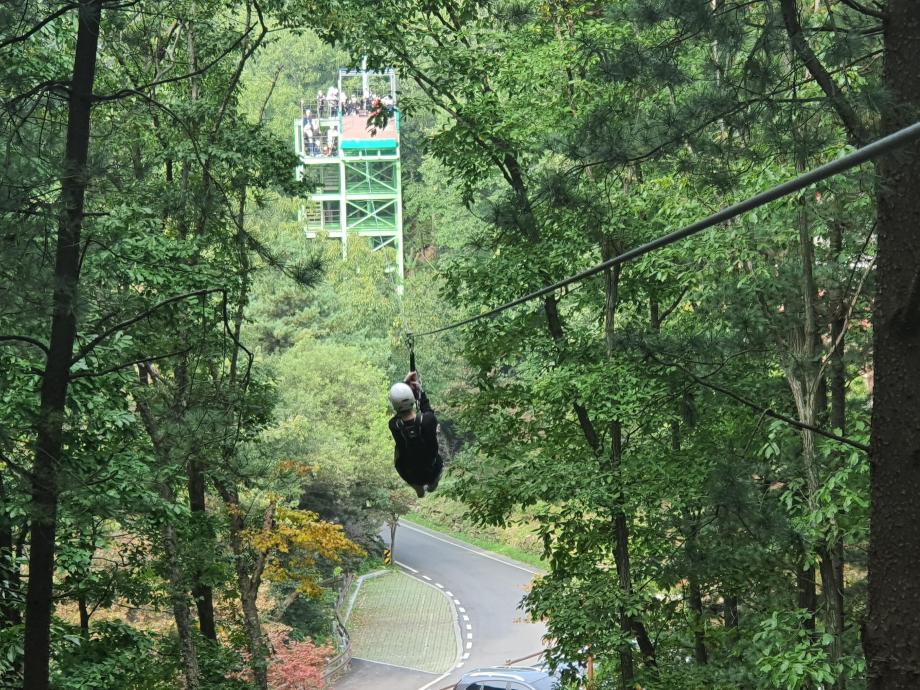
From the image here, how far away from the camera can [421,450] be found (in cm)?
743

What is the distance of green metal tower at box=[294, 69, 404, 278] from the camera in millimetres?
54303

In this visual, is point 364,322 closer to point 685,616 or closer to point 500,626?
point 500,626

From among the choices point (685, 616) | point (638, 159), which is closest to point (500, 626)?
point (685, 616)

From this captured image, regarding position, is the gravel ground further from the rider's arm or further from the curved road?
the rider's arm

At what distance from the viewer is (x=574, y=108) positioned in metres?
11.2

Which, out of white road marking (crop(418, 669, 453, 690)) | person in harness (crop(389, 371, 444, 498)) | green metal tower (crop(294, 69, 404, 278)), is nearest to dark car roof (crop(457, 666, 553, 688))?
white road marking (crop(418, 669, 453, 690))

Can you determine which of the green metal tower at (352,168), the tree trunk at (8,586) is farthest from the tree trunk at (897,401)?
the green metal tower at (352,168)

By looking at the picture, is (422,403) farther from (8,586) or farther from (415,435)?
(8,586)

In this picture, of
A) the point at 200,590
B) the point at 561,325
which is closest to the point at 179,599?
the point at 200,590

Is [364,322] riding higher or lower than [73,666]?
higher

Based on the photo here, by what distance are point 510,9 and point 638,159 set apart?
246 inches

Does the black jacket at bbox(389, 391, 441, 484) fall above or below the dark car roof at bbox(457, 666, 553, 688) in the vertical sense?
above

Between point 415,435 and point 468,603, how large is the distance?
76.0 feet

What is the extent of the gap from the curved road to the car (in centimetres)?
121
